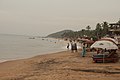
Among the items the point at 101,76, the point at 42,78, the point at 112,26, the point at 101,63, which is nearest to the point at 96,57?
the point at 101,63

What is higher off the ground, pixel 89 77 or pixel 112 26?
pixel 112 26

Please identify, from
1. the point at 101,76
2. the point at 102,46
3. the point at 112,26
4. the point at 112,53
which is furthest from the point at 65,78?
the point at 112,26

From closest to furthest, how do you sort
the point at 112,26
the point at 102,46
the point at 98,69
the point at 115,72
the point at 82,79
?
1. the point at 82,79
2. the point at 115,72
3. the point at 98,69
4. the point at 102,46
5. the point at 112,26

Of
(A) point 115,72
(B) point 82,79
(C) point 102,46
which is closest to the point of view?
(B) point 82,79

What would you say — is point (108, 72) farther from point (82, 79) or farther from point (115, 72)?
point (82, 79)

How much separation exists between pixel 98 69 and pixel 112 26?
3042 centimetres

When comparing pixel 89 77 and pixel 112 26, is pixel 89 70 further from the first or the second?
pixel 112 26

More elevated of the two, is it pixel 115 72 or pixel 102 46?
pixel 102 46

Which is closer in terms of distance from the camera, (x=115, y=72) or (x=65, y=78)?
(x=65, y=78)

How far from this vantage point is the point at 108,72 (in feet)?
46.1

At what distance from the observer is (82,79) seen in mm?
12148

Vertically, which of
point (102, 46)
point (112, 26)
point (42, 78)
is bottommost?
point (42, 78)

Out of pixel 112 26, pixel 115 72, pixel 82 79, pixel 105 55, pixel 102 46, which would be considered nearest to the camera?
pixel 82 79

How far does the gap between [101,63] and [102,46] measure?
1.57m
